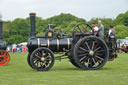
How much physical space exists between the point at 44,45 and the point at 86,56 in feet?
6.17

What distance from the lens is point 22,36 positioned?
87.1 meters

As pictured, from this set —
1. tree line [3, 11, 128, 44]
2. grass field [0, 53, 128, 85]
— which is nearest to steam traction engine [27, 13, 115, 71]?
grass field [0, 53, 128, 85]

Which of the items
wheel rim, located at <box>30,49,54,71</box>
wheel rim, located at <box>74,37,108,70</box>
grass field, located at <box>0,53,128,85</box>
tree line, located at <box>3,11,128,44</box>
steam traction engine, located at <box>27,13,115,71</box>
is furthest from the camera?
tree line, located at <box>3,11,128,44</box>

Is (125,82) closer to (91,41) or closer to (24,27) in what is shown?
(91,41)

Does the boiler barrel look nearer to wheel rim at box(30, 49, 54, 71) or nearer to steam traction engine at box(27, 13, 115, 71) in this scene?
steam traction engine at box(27, 13, 115, 71)

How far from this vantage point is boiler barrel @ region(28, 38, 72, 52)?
12797 millimetres

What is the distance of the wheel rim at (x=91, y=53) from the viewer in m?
12.6

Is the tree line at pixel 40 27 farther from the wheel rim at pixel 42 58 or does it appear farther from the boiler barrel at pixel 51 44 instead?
the wheel rim at pixel 42 58

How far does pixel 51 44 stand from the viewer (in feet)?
42.2

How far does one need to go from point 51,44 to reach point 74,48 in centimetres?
105

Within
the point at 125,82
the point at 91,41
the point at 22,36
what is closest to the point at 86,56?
the point at 91,41

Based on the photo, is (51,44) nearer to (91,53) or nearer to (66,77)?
(91,53)

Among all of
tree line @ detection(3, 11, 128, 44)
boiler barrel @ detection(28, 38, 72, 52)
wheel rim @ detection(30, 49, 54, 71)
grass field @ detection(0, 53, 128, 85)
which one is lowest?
grass field @ detection(0, 53, 128, 85)

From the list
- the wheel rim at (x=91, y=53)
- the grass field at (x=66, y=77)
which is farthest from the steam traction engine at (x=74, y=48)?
the grass field at (x=66, y=77)
